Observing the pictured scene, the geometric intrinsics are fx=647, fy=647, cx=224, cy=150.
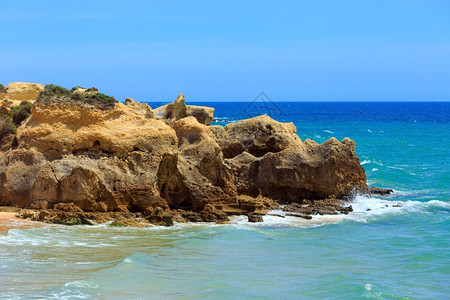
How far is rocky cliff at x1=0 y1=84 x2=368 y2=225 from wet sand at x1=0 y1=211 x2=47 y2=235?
0.40 m

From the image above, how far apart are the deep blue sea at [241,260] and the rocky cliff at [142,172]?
114 cm

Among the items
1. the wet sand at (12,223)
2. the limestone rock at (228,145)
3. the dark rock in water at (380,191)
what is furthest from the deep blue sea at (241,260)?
the limestone rock at (228,145)

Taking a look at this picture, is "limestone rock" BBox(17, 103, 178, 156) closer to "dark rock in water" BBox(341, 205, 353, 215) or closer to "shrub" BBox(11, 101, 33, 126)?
"shrub" BBox(11, 101, 33, 126)

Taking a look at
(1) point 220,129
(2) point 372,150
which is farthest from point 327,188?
(2) point 372,150

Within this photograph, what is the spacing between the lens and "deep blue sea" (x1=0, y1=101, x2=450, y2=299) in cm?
1273

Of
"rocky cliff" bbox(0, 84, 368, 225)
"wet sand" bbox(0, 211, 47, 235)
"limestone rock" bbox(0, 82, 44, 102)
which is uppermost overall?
"limestone rock" bbox(0, 82, 44, 102)

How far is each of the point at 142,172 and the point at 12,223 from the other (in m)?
4.06

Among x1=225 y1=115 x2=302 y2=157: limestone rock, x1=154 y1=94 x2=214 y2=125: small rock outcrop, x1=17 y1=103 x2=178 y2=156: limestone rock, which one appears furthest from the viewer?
x1=154 y1=94 x2=214 y2=125: small rock outcrop

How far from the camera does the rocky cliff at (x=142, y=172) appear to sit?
61.3 feet

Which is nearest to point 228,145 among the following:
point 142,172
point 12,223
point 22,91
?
point 142,172

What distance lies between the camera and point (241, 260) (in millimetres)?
15383

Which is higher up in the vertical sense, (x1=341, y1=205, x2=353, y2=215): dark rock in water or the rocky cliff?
the rocky cliff

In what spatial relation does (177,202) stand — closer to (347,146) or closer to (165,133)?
(165,133)

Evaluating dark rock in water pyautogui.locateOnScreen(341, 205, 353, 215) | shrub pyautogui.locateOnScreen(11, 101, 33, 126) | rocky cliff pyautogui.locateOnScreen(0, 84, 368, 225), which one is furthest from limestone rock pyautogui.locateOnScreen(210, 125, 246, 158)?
shrub pyautogui.locateOnScreen(11, 101, 33, 126)
